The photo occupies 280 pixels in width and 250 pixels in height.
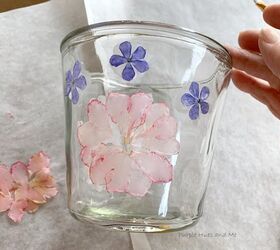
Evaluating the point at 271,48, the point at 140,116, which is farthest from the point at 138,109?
the point at 271,48

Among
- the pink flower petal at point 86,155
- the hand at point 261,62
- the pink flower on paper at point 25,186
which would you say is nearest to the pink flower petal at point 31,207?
the pink flower on paper at point 25,186

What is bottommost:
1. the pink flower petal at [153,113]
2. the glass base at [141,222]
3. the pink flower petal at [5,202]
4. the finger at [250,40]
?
the pink flower petal at [5,202]

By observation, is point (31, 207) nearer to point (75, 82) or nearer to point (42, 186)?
point (42, 186)

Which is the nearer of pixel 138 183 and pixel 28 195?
pixel 138 183

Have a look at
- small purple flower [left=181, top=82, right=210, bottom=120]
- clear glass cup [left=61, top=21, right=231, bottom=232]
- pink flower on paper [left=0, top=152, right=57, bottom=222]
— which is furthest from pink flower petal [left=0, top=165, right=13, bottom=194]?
small purple flower [left=181, top=82, right=210, bottom=120]

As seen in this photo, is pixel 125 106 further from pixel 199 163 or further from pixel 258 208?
pixel 258 208

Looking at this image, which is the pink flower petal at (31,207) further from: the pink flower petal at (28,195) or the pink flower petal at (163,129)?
the pink flower petal at (163,129)
